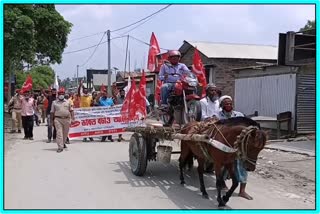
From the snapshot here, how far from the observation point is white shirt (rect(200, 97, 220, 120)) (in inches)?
316

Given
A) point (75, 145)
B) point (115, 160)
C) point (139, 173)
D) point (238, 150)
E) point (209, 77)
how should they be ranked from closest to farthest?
point (238, 150), point (139, 173), point (115, 160), point (75, 145), point (209, 77)

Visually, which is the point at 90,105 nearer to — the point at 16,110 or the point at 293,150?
the point at 16,110

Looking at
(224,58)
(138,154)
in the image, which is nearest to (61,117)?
(138,154)

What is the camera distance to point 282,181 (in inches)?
336

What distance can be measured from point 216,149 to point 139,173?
246cm

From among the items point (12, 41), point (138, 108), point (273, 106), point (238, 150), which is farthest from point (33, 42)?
point (238, 150)

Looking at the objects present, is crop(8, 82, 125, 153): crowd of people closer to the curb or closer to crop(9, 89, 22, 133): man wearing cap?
crop(9, 89, 22, 133): man wearing cap

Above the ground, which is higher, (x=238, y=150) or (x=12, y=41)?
(x=12, y=41)

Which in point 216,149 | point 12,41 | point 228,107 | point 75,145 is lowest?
point 75,145

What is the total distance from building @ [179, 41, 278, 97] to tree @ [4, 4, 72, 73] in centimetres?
768

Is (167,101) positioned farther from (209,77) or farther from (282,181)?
(209,77)

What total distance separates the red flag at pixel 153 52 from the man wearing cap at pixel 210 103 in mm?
4723

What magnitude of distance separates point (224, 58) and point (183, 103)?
54.0 ft

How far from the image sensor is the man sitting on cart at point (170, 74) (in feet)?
28.3
